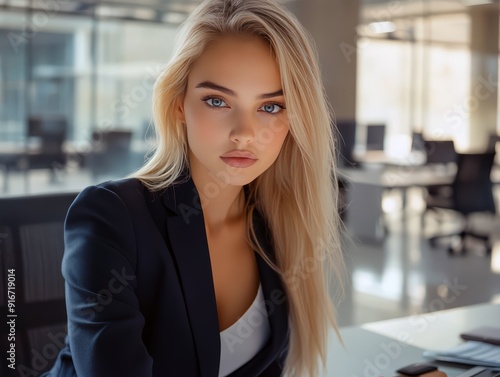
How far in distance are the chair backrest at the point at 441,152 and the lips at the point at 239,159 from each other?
8504 millimetres

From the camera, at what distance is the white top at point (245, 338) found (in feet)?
5.06

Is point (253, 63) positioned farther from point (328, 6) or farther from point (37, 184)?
point (328, 6)

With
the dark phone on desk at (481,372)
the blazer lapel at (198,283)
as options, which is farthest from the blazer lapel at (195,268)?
the dark phone on desk at (481,372)

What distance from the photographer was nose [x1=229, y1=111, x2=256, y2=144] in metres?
1.40

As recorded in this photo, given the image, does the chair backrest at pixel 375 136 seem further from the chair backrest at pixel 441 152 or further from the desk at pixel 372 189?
the desk at pixel 372 189

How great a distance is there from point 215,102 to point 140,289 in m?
0.40

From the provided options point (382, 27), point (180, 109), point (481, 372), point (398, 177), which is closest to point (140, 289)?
point (180, 109)

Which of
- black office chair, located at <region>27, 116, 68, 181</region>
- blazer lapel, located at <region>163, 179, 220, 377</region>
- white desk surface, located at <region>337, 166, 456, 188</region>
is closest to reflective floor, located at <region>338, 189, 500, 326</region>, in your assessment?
white desk surface, located at <region>337, 166, 456, 188</region>

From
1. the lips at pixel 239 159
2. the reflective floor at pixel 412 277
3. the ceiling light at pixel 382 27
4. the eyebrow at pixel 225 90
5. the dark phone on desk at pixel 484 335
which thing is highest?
the ceiling light at pixel 382 27

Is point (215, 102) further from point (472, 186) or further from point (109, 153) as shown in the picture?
point (109, 153)

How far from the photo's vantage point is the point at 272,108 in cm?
144

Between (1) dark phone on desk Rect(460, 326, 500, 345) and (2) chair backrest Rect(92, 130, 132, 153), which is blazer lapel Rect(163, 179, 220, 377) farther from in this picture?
(2) chair backrest Rect(92, 130, 132, 153)

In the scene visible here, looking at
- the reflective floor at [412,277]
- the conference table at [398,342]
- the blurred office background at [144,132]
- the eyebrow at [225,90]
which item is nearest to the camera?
the eyebrow at [225,90]

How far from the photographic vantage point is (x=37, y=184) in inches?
342
